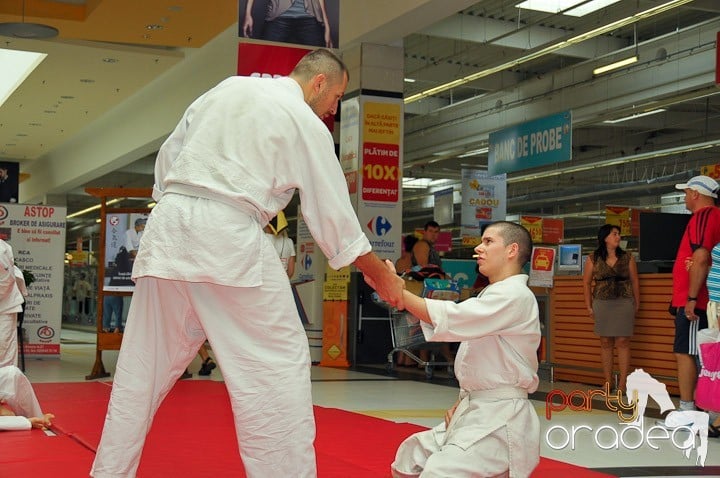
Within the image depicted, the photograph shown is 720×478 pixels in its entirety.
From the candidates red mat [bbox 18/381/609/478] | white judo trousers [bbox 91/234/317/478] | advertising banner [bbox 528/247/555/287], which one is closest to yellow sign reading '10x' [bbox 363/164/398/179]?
advertising banner [bbox 528/247/555/287]

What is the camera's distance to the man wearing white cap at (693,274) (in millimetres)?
6355

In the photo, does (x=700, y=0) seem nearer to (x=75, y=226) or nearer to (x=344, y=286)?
(x=344, y=286)

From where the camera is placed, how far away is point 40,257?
1380 cm

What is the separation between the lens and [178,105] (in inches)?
645

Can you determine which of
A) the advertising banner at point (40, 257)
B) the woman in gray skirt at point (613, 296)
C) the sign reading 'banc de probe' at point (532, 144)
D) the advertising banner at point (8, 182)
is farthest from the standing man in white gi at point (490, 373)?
the advertising banner at point (8, 182)

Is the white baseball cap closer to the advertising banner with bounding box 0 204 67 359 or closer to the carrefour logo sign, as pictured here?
the carrefour logo sign

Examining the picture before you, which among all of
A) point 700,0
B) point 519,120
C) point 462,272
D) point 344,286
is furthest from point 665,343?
point 519,120

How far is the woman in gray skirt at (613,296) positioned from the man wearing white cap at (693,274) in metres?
1.92

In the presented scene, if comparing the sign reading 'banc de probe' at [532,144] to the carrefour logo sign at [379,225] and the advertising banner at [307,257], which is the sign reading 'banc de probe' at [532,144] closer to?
the carrefour logo sign at [379,225]

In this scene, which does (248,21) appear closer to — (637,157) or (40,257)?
(40,257)

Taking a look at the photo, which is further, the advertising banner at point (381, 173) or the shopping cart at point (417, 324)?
the advertising banner at point (381, 173)

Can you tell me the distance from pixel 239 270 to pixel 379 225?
8947 millimetres

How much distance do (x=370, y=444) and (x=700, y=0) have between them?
9.98 m

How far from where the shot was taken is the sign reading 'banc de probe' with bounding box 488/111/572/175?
1215 cm
